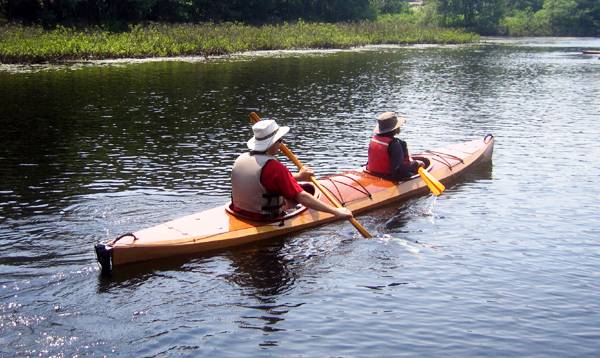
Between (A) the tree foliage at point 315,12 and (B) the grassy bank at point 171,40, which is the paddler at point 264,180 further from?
(A) the tree foliage at point 315,12

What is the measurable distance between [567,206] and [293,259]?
17.2 ft

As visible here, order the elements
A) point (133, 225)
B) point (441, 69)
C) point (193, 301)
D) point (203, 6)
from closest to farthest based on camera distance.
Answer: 1. point (193, 301)
2. point (133, 225)
3. point (441, 69)
4. point (203, 6)

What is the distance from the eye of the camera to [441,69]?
33969 millimetres

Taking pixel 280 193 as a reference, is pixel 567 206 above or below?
below

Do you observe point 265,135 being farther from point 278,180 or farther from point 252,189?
point 252,189

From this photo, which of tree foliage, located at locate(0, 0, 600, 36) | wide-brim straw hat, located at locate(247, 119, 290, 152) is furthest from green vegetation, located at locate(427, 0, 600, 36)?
wide-brim straw hat, located at locate(247, 119, 290, 152)

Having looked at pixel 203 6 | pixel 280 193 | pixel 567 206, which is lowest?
pixel 567 206

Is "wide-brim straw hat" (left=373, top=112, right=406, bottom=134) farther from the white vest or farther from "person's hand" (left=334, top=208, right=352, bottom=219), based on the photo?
the white vest

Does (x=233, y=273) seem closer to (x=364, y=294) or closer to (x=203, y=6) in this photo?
(x=364, y=294)

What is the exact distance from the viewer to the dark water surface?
23.8 feet

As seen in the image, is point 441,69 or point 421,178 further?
point 441,69

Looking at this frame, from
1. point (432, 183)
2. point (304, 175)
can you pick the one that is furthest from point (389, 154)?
point (304, 175)

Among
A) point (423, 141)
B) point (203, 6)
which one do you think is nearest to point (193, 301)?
point (423, 141)

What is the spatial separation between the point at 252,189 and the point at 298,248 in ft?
3.41
